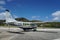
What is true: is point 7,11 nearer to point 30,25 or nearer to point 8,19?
point 8,19

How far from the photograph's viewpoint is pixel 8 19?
70125mm

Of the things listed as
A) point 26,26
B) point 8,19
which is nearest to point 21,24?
point 26,26

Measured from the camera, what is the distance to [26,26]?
172 feet

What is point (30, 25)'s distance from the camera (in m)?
52.4

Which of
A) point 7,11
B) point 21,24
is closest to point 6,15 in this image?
point 7,11

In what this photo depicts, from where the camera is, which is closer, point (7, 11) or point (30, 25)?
point (30, 25)

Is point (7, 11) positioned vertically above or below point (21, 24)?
above

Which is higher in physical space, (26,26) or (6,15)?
(6,15)

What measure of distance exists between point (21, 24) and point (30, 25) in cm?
386

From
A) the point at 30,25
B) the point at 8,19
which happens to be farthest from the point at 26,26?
the point at 8,19

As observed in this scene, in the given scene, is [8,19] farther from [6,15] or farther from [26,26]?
[26,26]

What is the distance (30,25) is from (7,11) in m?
22.3

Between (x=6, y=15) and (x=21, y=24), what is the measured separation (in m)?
18.2

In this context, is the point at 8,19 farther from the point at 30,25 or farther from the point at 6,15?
the point at 30,25
